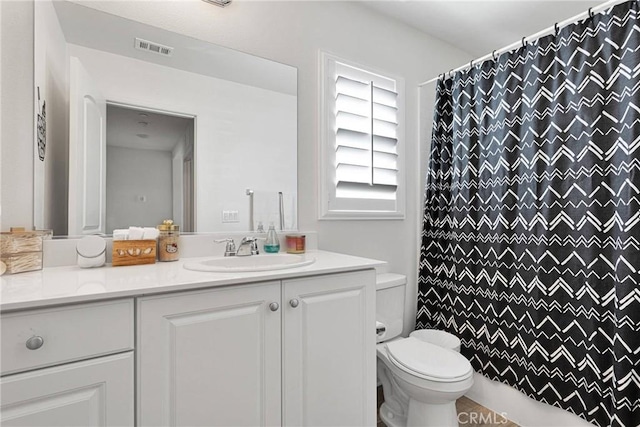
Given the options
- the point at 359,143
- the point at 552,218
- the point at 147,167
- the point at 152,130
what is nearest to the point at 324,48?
the point at 359,143

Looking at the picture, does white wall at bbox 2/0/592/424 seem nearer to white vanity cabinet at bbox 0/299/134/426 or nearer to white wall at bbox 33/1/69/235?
white wall at bbox 33/1/69/235

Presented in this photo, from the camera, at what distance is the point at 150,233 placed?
52.5 inches

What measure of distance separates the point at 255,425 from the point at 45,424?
22.7 inches

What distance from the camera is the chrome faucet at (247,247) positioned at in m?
1.58

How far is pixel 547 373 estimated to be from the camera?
65.1 inches

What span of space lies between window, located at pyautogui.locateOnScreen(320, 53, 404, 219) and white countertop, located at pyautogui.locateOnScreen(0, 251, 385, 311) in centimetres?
71

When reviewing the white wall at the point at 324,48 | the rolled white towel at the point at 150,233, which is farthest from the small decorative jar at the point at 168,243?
the white wall at the point at 324,48

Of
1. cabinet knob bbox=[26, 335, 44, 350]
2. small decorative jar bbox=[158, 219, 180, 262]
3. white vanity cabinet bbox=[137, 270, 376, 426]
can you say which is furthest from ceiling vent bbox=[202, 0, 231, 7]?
cabinet knob bbox=[26, 335, 44, 350]

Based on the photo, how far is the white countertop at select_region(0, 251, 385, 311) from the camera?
81 cm

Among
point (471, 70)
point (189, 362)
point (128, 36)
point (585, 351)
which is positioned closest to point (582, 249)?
point (585, 351)

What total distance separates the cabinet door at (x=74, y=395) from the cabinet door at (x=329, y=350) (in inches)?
19.5

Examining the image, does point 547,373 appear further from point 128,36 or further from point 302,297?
point 128,36

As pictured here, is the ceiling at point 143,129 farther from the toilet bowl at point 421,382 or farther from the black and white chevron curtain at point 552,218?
the black and white chevron curtain at point 552,218

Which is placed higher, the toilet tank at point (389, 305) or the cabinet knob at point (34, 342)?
the cabinet knob at point (34, 342)
